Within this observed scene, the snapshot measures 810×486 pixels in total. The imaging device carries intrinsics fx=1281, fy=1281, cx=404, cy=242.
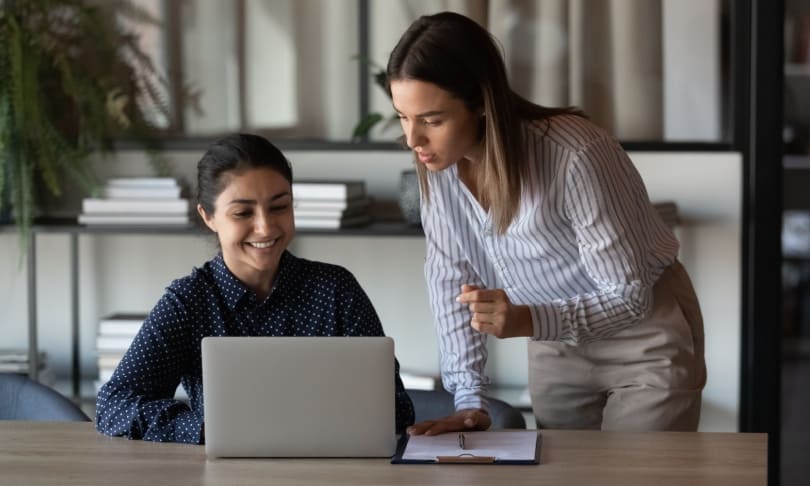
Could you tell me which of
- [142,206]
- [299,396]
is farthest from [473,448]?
[142,206]

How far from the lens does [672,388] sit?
2.25 metres

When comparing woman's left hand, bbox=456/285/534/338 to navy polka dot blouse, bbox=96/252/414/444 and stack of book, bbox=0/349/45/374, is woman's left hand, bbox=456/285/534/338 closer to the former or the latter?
navy polka dot blouse, bbox=96/252/414/444

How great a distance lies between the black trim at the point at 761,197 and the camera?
360 centimetres

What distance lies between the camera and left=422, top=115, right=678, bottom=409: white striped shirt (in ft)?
6.91

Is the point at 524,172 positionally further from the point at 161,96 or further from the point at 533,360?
the point at 161,96

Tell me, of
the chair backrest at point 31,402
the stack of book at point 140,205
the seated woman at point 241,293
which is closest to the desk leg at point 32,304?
the stack of book at point 140,205

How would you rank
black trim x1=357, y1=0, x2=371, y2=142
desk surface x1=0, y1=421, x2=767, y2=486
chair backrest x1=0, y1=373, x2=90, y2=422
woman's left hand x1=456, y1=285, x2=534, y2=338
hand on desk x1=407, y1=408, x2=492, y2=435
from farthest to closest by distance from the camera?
black trim x1=357, y1=0, x2=371, y2=142 → chair backrest x1=0, y1=373, x2=90, y2=422 → hand on desk x1=407, y1=408, x2=492, y2=435 → woman's left hand x1=456, y1=285, x2=534, y2=338 → desk surface x1=0, y1=421, x2=767, y2=486

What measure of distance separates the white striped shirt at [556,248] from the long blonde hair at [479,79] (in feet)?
0.14

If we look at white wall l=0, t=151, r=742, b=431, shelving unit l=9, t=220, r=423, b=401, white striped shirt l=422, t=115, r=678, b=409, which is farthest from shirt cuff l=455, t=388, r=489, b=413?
white wall l=0, t=151, r=742, b=431

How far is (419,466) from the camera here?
194 centimetres

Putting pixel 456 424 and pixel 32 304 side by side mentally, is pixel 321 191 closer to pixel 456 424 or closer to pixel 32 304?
pixel 32 304

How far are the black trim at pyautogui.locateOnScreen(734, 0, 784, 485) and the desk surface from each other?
161 cm

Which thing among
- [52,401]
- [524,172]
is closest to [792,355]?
[524,172]

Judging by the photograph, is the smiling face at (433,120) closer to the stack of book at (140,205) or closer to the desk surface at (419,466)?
the desk surface at (419,466)
